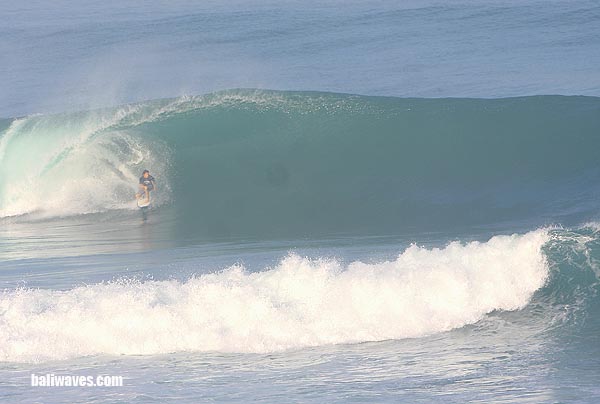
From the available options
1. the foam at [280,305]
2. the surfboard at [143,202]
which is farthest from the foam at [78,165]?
the foam at [280,305]

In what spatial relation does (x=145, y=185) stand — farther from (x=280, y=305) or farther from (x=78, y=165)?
(x=280, y=305)

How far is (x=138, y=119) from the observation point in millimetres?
21156

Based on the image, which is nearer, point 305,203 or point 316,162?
point 305,203

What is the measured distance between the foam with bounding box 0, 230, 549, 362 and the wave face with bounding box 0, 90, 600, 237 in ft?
14.3

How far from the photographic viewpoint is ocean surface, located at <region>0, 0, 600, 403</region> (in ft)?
30.5

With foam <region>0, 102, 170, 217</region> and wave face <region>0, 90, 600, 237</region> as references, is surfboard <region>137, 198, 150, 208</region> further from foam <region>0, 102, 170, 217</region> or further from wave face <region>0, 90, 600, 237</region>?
foam <region>0, 102, 170, 217</region>

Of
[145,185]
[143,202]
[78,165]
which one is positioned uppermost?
[78,165]

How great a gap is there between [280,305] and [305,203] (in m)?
7.22

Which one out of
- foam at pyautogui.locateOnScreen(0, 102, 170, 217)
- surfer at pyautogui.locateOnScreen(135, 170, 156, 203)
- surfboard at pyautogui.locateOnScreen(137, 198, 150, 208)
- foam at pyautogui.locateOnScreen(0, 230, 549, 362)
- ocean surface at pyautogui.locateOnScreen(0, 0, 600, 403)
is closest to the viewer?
ocean surface at pyautogui.locateOnScreen(0, 0, 600, 403)

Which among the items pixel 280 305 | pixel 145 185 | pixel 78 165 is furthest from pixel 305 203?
pixel 280 305

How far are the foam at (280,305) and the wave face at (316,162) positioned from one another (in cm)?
436

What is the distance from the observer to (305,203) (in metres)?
17.5

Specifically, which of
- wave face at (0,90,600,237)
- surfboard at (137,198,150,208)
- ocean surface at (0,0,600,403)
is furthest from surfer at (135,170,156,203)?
wave face at (0,90,600,237)

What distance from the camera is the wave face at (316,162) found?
16.5 m
